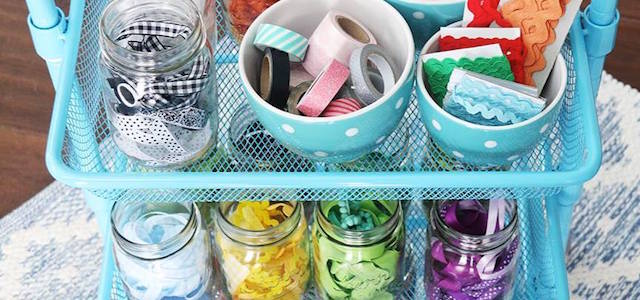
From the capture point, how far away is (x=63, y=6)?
1.73 meters

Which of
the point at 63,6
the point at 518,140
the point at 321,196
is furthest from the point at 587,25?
the point at 63,6

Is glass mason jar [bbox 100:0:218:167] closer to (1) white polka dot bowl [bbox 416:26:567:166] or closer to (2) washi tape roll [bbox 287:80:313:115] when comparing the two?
(2) washi tape roll [bbox 287:80:313:115]

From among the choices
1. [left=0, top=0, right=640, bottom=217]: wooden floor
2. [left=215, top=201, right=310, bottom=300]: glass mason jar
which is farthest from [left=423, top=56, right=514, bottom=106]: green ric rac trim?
[left=0, top=0, right=640, bottom=217]: wooden floor

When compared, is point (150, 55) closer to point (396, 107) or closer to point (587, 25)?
point (396, 107)

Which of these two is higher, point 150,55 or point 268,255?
point 150,55

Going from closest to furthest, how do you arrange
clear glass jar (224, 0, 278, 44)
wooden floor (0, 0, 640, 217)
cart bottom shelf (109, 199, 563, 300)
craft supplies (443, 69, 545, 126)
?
craft supplies (443, 69, 545, 126) → clear glass jar (224, 0, 278, 44) → cart bottom shelf (109, 199, 563, 300) → wooden floor (0, 0, 640, 217)

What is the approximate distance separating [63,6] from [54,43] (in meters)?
0.78

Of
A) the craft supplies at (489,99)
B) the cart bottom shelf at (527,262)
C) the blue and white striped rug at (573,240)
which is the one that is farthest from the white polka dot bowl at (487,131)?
the blue and white striped rug at (573,240)

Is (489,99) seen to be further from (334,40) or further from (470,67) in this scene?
(334,40)

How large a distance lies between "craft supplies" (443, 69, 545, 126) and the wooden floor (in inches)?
34.3

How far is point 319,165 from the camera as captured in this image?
1.08m

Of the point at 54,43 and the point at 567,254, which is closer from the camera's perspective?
the point at 54,43

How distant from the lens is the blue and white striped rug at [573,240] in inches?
55.1

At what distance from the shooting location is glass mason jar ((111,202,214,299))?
3.27 ft
